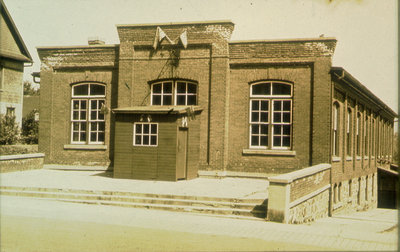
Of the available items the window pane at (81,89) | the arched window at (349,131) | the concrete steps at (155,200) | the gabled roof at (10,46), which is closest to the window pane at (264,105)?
the arched window at (349,131)

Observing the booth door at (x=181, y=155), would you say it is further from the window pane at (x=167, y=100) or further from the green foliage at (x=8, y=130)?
the green foliage at (x=8, y=130)

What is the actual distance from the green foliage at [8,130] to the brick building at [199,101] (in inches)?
284

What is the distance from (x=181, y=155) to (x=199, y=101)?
9.39ft

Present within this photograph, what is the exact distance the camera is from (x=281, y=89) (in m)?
18.9

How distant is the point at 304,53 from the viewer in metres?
18.5

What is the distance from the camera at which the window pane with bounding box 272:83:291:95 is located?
1888 cm

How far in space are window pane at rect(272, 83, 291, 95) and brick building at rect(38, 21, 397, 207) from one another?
0.14ft

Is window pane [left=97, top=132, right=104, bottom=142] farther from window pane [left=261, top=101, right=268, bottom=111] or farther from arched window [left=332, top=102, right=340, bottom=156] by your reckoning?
arched window [left=332, top=102, right=340, bottom=156]

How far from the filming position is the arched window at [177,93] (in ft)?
64.4

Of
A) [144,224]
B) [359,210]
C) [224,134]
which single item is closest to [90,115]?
[224,134]

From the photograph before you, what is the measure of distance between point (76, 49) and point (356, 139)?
15397mm

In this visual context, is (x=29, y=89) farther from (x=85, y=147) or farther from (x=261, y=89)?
(x=261, y=89)

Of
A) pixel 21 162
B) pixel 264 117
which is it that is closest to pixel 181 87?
pixel 264 117

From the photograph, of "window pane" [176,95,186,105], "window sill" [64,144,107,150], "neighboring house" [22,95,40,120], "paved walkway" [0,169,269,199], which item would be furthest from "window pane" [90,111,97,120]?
"neighboring house" [22,95,40,120]
